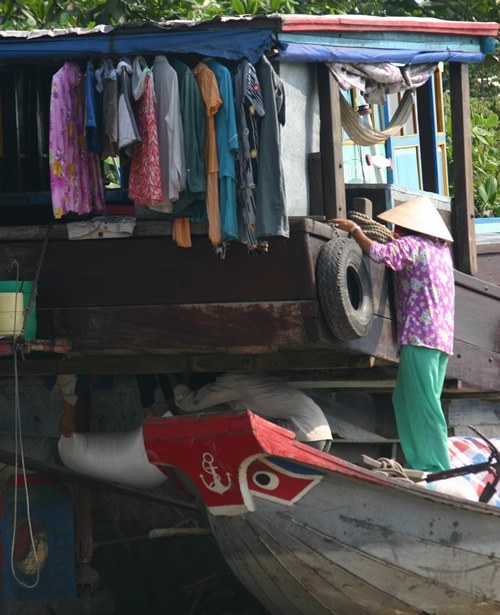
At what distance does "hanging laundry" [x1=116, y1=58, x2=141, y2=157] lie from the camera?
7.48m

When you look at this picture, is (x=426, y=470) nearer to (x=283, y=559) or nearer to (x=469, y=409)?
(x=283, y=559)

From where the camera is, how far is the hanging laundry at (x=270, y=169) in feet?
24.1

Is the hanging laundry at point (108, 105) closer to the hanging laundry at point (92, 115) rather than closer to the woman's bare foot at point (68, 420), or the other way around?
the hanging laundry at point (92, 115)

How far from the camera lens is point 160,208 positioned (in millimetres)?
7656

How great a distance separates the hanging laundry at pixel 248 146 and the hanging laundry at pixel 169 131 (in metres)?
0.32

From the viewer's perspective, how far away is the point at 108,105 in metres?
7.54

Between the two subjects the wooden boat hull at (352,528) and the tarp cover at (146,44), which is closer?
the tarp cover at (146,44)

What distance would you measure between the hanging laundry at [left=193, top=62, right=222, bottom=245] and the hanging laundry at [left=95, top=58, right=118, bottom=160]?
473 millimetres

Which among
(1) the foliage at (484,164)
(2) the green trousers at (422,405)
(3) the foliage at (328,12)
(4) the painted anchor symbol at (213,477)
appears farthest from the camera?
(1) the foliage at (484,164)

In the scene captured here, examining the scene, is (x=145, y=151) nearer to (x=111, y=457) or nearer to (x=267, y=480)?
(x=267, y=480)

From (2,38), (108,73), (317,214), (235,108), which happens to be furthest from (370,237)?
(2,38)

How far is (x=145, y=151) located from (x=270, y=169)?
686 millimetres

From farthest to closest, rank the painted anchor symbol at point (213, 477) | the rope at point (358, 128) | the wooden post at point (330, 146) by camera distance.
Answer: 1. the rope at point (358, 128)
2. the wooden post at point (330, 146)
3. the painted anchor symbol at point (213, 477)

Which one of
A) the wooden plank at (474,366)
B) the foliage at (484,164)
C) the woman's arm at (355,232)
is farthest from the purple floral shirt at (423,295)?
the foliage at (484,164)
